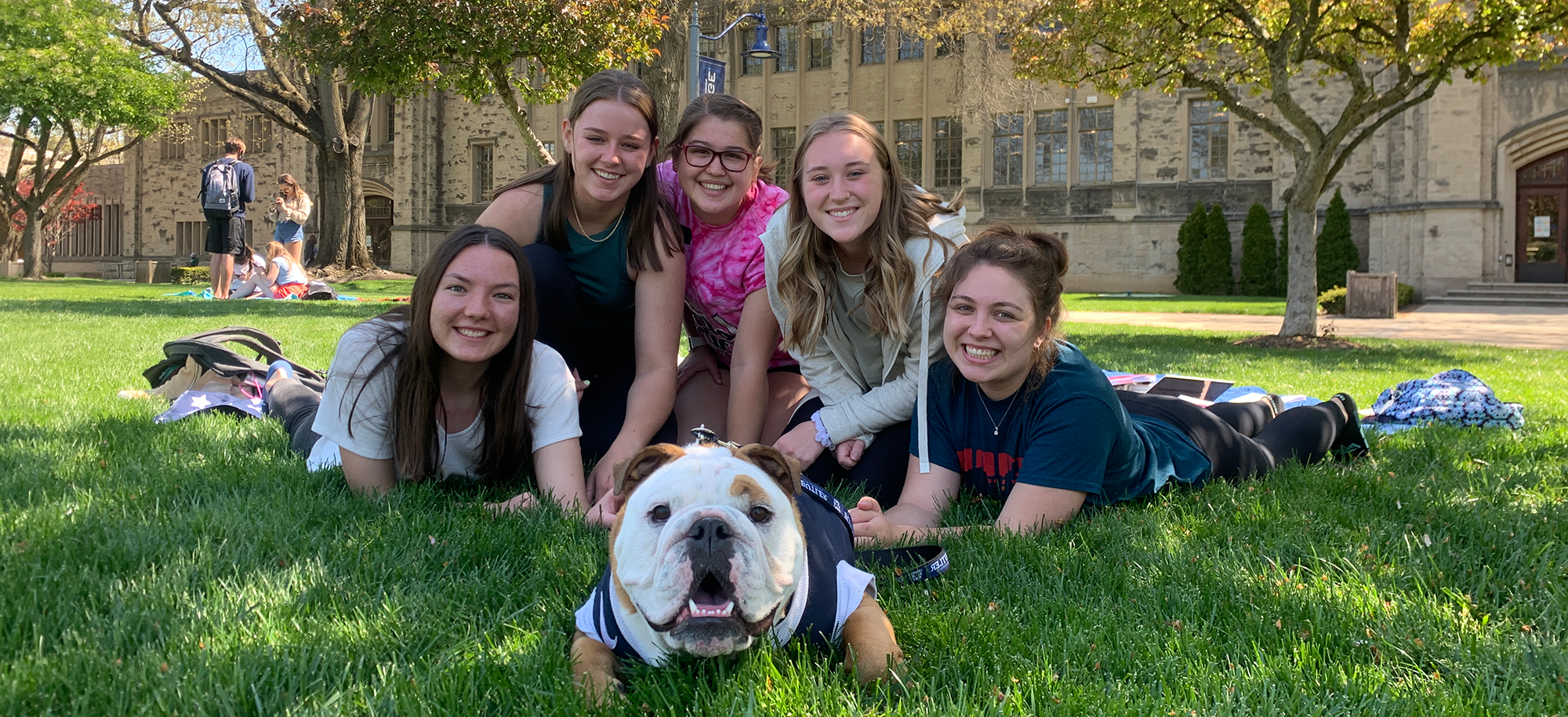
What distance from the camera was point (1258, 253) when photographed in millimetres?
22812

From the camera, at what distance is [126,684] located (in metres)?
1.82

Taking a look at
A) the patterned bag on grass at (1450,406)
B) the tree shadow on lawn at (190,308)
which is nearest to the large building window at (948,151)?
the tree shadow on lawn at (190,308)

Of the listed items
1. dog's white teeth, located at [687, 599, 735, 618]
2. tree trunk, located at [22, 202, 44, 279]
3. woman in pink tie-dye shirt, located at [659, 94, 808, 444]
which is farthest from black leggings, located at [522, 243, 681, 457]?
tree trunk, located at [22, 202, 44, 279]

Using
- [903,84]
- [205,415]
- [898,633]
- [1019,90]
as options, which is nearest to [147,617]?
[898,633]

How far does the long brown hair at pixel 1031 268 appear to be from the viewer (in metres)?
3.02

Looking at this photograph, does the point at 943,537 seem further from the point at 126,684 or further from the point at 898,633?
the point at 126,684

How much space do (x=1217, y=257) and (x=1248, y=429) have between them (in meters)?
20.9

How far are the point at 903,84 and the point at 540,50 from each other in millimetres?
17083

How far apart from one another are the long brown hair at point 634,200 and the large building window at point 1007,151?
23657 millimetres

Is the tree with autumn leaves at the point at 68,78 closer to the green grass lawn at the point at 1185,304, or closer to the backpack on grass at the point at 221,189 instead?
the backpack on grass at the point at 221,189

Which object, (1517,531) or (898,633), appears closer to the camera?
(898,633)

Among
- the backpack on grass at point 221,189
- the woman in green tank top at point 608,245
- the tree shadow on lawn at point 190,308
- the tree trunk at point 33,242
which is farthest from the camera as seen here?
the tree trunk at point 33,242

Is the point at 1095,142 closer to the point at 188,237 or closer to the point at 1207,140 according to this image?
the point at 1207,140

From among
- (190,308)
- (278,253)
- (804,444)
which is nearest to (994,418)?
(804,444)
